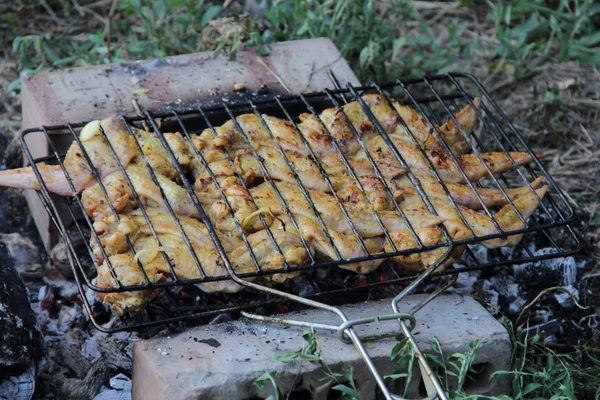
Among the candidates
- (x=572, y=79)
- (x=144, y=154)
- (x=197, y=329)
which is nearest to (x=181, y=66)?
(x=144, y=154)

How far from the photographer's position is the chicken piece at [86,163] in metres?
3.87

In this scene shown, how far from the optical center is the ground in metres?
5.70

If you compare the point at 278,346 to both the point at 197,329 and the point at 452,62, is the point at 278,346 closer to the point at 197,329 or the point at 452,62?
the point at 197,329

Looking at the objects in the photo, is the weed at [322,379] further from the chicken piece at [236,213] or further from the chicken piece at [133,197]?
the chicken piece at [133,197]

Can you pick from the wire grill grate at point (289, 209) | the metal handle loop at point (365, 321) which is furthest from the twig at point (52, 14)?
the metal handle loop at point (365, 321)

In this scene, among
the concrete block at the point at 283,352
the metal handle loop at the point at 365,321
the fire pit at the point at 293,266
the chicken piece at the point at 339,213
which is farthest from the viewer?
the chicken piece at the point at 339,213

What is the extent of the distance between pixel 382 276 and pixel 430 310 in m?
0.70

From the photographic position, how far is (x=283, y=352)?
3275mm

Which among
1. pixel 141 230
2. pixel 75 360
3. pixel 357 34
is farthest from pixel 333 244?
pixel 357 34

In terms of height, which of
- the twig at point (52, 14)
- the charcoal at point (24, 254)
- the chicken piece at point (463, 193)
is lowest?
the charcoal at point (24, 254)

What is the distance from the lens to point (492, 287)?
178 inches

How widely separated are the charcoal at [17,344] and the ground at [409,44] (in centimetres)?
218

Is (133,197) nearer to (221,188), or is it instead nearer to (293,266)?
(221,188)

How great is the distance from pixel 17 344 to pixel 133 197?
0.94m
